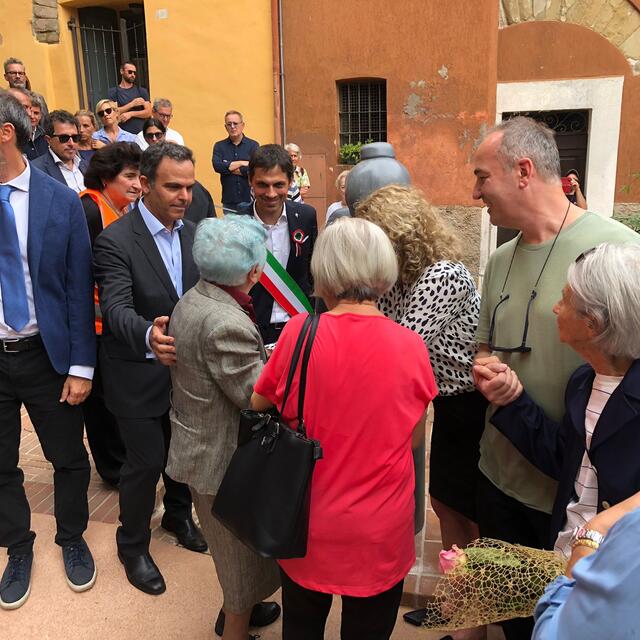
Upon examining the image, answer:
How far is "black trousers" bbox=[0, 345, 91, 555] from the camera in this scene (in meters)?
2.93

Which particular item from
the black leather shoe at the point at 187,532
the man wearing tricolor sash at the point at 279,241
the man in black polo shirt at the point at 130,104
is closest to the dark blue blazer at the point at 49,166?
the man wearing tricolor sash at the point at 279,241

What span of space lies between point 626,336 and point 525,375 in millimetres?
583

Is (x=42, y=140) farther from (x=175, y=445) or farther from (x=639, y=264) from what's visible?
(x=639, y=264)

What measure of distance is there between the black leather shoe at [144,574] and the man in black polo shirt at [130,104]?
281 inches

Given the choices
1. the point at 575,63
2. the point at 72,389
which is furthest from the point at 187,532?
the point at 575,63

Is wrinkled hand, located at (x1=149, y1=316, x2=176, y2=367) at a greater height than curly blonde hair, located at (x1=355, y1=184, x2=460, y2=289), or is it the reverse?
curly blonde hair, located at (x1=355, y1=184, x2=460, y2=289)

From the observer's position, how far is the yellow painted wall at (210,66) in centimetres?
959

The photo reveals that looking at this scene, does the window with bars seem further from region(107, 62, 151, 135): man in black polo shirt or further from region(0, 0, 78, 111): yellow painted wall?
region(0, 0, 78, 111): yellow painted wall

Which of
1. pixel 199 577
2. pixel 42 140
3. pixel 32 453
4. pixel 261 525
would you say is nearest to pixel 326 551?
pixel 261 525

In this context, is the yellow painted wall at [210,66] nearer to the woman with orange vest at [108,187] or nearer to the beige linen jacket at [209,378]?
the woman with orange vest at [108,187]

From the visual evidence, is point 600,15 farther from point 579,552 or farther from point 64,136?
point 579,552

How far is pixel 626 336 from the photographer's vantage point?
1528mm

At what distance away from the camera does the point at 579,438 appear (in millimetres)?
1729

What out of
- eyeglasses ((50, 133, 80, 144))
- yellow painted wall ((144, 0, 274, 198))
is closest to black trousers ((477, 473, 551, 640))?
eyeglasses ((50, 133, 80, 144))
